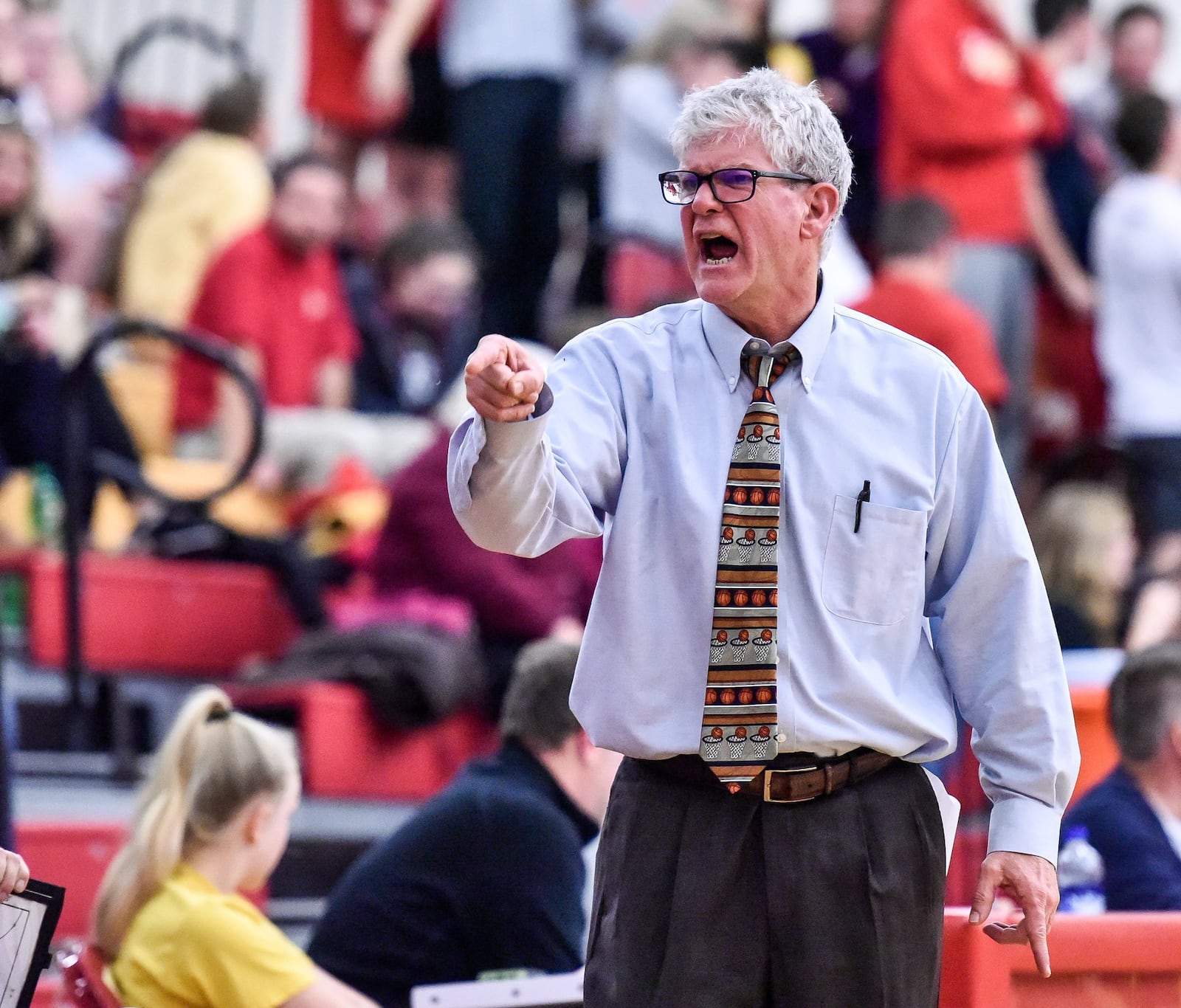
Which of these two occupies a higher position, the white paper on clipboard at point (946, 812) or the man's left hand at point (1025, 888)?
the white paper on clipboard at point (946, 812)

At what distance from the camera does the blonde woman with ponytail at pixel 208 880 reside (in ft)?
13.0

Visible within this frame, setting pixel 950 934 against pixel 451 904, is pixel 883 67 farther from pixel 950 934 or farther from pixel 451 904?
pixel 950 934

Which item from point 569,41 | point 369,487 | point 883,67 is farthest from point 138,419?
point 883,67

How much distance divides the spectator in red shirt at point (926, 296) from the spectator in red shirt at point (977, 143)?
126 centimetres

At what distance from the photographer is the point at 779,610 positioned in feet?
9.53

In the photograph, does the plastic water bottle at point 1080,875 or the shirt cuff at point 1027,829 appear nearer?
the shirt cuff at point 1027,829

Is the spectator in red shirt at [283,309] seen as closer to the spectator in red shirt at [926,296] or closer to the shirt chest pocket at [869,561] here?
the spectator in red shirt at [926,296]

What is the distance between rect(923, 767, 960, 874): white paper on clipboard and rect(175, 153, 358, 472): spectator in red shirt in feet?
16.1

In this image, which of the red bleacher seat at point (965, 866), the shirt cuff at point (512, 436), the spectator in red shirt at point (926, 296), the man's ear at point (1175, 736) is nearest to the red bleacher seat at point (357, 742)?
the red bleacher seat at point (965, 866)

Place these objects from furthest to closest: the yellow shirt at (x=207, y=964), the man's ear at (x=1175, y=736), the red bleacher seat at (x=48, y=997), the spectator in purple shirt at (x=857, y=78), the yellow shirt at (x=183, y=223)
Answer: the spectator in purple shirt at (x=857, y=78)
the yellow shirt at (x=183, y=223)
the man's ear at (x=1175, y=736)
the red bleacher seat at (x=48, y=997)
the yellow shirt at (x=207, y=964)

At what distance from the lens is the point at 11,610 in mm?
6441

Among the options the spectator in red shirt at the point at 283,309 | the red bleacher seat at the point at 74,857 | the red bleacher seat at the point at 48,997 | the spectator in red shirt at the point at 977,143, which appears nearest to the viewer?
the red bleacher seat at the point at 48,997

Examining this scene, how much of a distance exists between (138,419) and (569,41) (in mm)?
2589

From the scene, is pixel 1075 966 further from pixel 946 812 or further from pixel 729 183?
pixel 729 183
